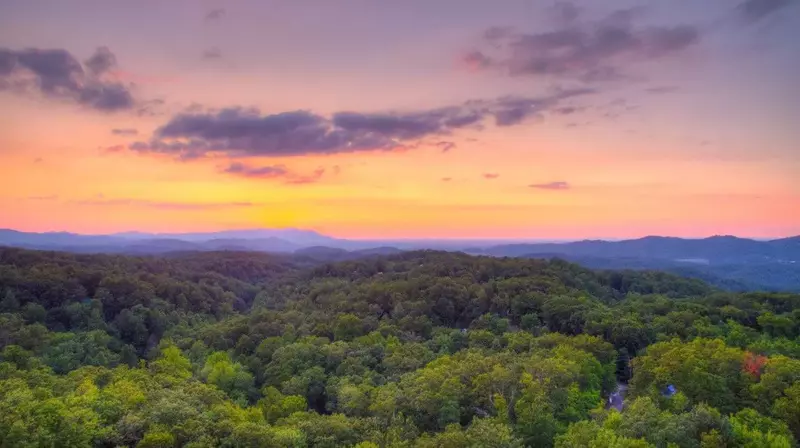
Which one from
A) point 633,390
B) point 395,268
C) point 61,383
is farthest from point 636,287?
point 61,383

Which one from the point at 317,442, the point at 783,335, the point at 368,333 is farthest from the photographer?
the point at 368,333

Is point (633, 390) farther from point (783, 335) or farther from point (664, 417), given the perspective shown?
point (783, 335)

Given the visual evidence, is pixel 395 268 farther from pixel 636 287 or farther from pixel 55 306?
pixel 55 306

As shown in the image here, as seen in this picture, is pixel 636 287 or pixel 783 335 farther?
pixel 636 287

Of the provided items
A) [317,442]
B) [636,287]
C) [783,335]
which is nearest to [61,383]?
[317,442]

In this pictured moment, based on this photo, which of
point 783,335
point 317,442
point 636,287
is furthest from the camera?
point 636,287

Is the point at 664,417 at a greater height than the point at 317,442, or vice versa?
the point at 664,417

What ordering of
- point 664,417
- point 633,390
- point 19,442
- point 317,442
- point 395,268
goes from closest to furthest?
1. point 19,442
2. point 664,417
3. point 317,442
4. point 633,390
5. point 395,268
